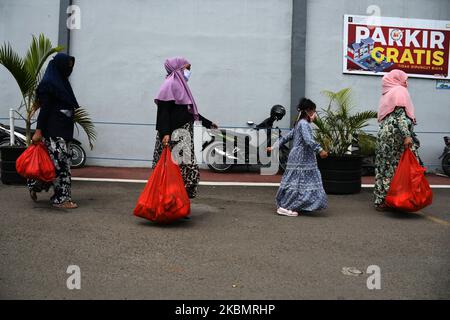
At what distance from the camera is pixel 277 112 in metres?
10.3

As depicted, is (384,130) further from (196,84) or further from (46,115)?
(196,84)

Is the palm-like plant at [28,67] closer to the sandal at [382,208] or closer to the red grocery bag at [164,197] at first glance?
the red grocery bag at [164,197]

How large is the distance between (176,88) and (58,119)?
5.11ft

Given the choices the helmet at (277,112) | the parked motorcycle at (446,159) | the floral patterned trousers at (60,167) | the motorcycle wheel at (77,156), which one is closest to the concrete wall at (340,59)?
the parked motorcycle at (446,159)

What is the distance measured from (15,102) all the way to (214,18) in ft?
15.1

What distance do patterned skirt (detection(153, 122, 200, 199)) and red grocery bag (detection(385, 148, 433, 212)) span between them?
2.47m

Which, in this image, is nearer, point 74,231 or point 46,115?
point 74,231

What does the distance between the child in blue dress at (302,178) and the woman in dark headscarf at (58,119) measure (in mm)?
2535

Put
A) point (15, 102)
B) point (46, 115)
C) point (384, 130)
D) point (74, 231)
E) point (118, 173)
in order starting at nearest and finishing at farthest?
point (74, 231) → point (46, 115) → point (384, 130) → point (118, 173) → point (15, 102)

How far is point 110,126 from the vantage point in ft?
34.9

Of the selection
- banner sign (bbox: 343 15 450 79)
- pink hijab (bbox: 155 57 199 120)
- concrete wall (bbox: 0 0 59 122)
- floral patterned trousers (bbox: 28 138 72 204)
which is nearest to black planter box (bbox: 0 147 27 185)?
floral patterned trousers (bbox: 28 138 72 204)

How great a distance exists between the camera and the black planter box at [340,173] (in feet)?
25.8

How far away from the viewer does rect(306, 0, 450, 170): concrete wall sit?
10.9m
